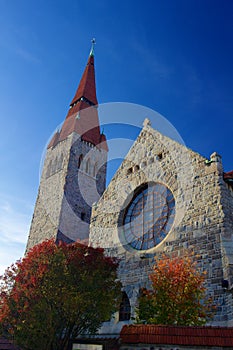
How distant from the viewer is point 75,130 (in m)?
31.2

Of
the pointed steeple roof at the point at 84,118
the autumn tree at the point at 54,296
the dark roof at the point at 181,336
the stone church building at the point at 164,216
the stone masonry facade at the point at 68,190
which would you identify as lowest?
the dark roof at the point at 181,336

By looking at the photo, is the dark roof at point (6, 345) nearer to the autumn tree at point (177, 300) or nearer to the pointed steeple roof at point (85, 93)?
the autumn tree at point (177, 300)

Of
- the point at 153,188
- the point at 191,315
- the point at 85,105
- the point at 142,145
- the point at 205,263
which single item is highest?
the point at 85,105

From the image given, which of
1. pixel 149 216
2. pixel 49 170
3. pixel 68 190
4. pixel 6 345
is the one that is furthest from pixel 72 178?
pixel 6 345

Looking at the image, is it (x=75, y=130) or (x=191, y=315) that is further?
(x=75, y=130)

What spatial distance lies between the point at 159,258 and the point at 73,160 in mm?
18698

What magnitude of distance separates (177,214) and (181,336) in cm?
649

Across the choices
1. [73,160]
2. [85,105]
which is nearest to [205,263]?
[73,160]

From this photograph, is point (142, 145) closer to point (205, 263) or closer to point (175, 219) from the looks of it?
point (175, 219)

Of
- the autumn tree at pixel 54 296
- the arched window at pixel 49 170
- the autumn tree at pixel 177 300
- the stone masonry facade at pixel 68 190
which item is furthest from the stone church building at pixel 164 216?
the arched window at pixel 49 170

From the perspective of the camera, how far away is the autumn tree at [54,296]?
9320mm

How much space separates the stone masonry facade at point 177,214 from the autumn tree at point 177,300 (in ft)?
2.12

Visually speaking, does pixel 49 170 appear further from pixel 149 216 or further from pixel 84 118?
pixel 149 216

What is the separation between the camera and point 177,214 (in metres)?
12.6
